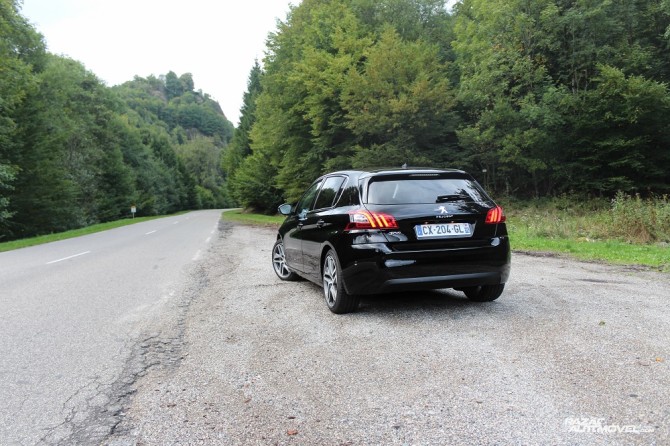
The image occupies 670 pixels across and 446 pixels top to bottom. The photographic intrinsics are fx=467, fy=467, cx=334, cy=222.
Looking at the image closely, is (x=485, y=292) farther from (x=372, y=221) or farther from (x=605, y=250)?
(x=605, y=250)

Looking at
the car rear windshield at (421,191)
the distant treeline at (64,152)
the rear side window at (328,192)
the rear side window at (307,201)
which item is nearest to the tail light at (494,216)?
the car rear windshield at (421,191)

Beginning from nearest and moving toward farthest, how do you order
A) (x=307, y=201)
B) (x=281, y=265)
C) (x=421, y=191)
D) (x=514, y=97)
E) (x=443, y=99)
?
(x=421, y=191) < (x=307, y=201) < (x=281, y=265) < (x=443, y=99) < (x=514, y=97)

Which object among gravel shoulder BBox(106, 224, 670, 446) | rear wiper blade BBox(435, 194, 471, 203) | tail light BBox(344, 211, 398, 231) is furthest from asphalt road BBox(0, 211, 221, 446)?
rear wiper blade BBox(435, 194, 471, 203)

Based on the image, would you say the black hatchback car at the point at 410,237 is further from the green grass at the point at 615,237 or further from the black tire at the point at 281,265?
the green grass at the point at 615,237

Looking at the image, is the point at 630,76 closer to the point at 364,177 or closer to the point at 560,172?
the point at 560,172

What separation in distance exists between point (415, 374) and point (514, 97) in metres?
26.2

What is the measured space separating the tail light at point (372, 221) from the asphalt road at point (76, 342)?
2273 mm

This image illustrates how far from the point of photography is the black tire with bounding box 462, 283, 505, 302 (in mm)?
5641

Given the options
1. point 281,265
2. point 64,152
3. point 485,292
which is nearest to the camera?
point 485,292

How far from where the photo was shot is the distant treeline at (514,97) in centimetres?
2362

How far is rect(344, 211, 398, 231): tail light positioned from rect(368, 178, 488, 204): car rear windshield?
0.64 ft

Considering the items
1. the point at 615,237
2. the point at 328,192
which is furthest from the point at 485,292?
the point at 615,237

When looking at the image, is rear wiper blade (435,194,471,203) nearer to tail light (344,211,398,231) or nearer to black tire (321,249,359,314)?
tail light (344,211,398,231)

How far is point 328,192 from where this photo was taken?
6.28 meters
